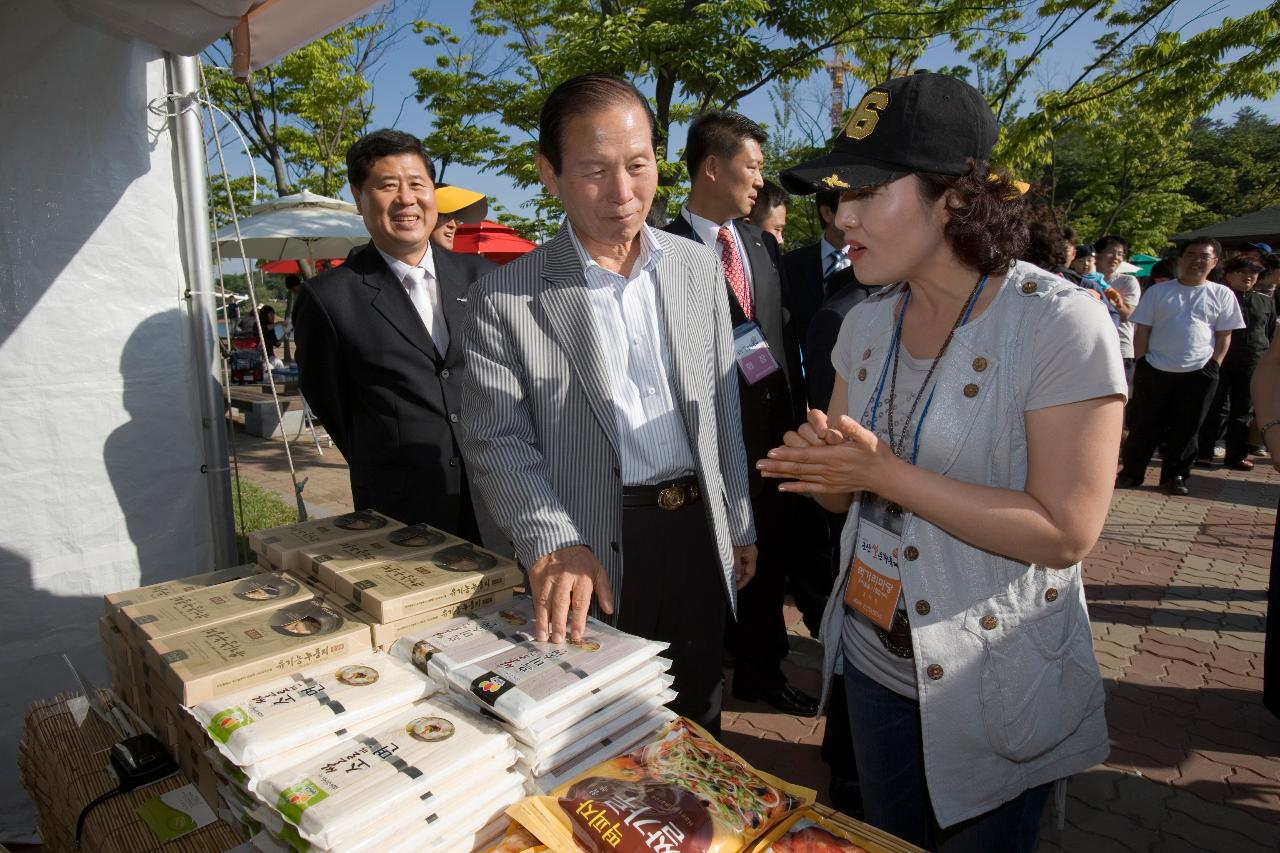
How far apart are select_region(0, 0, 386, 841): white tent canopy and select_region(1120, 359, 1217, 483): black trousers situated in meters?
7.81

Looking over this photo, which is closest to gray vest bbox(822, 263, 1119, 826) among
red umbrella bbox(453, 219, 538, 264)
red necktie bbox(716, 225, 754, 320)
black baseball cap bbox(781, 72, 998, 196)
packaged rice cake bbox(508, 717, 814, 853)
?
black baseball cap bbox(781, 72, 998, 196)

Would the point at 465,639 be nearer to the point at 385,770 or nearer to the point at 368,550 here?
the point at 385,770

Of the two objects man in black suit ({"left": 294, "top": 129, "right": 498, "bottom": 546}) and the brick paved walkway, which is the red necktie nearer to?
man in black suit ({"left": 294, "top": 129, "right": 498, "bottom": 546})

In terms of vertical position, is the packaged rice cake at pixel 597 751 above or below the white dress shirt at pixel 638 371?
below

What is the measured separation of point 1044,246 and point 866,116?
49cm

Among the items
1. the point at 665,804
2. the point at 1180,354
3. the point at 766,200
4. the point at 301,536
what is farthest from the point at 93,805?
the point at 1180,354

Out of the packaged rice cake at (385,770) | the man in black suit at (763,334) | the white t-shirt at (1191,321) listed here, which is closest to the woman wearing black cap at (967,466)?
the packaged rice cake at (385,770)

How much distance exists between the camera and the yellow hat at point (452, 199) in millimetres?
4586

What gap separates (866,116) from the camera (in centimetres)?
143

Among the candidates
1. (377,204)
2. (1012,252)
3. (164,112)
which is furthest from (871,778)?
(164,112)

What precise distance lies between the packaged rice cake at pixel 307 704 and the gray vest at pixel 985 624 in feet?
3.19

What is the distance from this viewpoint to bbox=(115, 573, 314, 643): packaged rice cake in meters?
1.49

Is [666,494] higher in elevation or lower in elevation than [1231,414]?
higher

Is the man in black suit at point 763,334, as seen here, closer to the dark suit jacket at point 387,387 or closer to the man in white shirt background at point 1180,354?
the dark suit jacket at point 387,387
